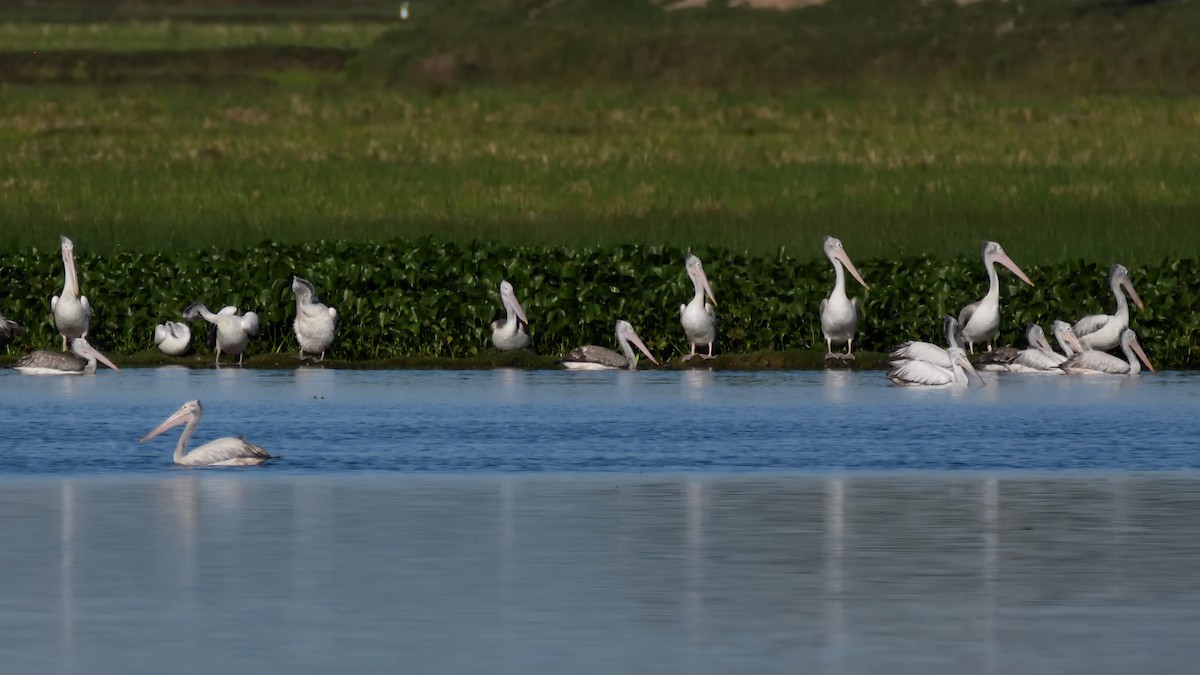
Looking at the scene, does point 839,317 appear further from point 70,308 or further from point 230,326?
point 70,308

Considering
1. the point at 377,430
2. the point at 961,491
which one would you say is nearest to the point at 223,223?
the point at 377,430

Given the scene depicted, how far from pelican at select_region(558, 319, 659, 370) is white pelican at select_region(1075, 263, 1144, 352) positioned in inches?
166

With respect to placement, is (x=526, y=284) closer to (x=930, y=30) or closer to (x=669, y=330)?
(x=669, y=330)

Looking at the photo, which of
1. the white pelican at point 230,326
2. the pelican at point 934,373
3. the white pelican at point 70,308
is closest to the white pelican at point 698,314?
the pelican at point 934,373

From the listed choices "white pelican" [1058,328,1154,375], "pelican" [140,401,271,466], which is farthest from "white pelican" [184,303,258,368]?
"pelican" [140,401,271,466]

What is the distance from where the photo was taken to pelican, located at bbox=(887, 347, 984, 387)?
984 inches

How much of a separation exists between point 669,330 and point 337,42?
10615 cm

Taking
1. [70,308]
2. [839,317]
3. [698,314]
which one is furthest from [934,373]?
[70,308]

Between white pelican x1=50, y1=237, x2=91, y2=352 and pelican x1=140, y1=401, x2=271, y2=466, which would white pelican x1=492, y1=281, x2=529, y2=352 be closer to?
white pelican x1=50, y1=237, x2=91, y2=352

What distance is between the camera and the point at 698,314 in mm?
27391

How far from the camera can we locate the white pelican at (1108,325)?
27.5 metres

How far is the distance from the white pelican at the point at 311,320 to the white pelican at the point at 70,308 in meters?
1.62

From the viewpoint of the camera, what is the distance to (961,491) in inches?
654

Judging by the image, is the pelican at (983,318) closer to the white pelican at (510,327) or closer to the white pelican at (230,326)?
the white pelican at (510,327)
